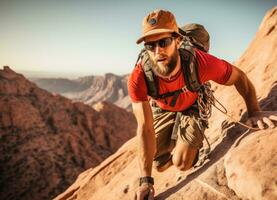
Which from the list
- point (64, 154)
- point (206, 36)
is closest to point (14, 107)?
point (64, 154)

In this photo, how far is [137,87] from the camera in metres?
3.71

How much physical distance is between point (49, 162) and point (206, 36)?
63.6 feet

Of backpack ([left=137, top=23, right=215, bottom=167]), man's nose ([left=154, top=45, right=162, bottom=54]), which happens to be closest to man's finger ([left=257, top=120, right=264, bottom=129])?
backpack ([left=137, top=23, right=215, bottom=167])

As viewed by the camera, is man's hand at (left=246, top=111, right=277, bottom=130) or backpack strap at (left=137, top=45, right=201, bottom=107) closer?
man's hand at (left=246, top=111, right=277, bottom=130)

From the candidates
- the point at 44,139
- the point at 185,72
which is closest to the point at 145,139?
the point at 185,72

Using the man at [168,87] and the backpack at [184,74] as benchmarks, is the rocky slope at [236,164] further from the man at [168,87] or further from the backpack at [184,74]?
the backpack at [184,74]

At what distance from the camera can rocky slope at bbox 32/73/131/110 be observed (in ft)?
324

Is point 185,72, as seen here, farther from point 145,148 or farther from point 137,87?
point 145,148

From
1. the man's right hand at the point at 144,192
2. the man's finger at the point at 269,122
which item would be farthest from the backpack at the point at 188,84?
the man's right hand at the point at 144,192

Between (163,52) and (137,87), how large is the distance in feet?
2.05

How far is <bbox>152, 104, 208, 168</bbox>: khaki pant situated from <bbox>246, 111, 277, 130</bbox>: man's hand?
34.0 inches

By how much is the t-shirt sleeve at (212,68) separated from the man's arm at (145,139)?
3.28 feet

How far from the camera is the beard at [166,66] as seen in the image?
370cm

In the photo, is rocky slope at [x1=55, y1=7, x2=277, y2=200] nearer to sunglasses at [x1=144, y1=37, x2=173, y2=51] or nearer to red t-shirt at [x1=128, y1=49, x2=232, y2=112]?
red t-shirt at [x1=128, y1=49, x2=232, y2=112]
